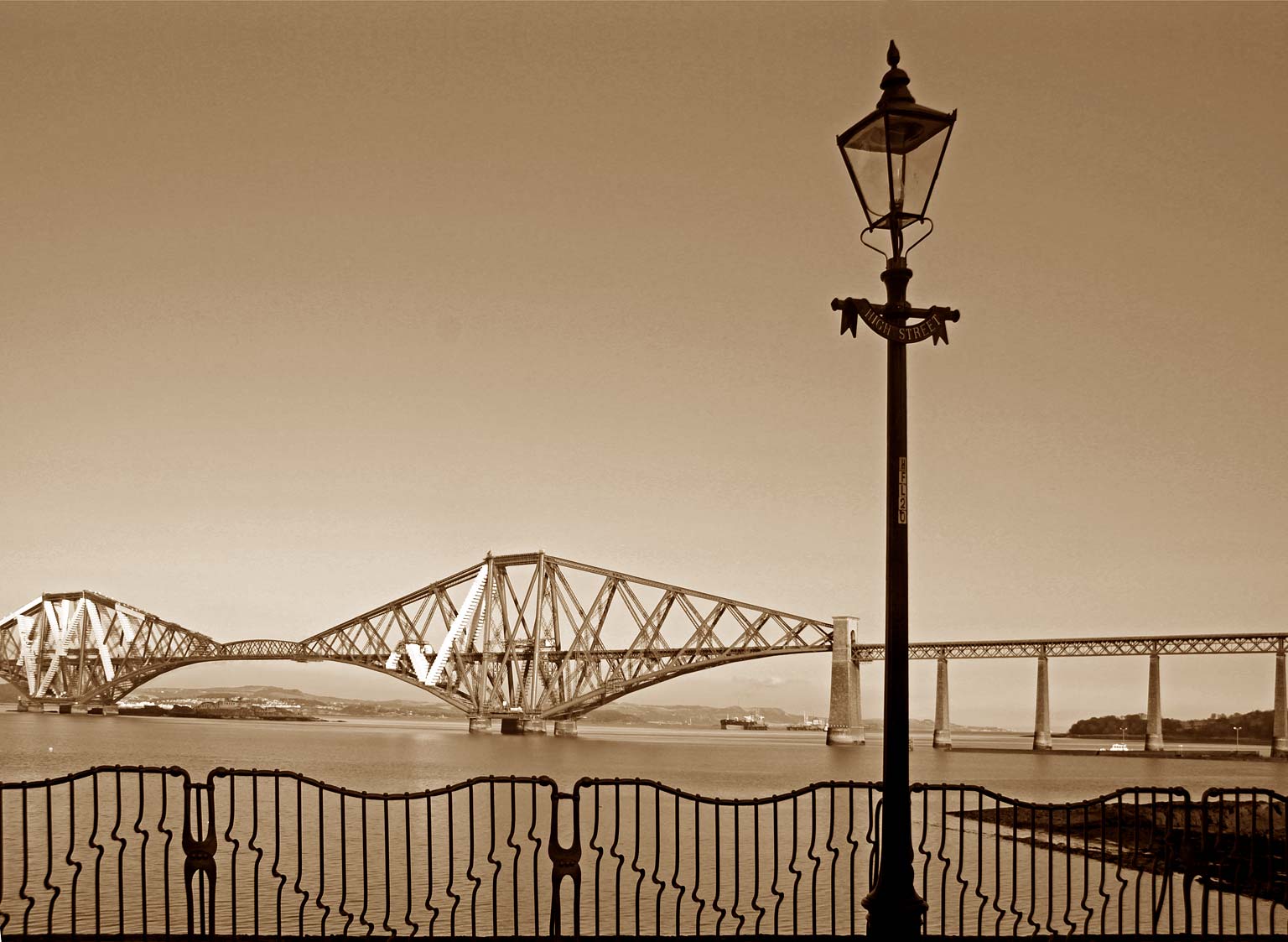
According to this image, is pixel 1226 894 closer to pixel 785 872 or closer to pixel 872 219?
pixel 785 872

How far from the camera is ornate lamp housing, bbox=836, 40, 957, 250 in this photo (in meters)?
8.23

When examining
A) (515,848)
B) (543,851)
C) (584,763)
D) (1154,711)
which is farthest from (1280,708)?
(515,848)

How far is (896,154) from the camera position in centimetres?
839

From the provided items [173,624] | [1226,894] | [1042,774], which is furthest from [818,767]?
[173,624]

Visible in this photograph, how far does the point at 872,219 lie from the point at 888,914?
4348 mm

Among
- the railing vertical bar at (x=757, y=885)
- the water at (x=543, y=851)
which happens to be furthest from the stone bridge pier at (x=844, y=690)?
the railing vertical bar at (x=757, y=885)

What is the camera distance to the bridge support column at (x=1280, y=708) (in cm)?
11219

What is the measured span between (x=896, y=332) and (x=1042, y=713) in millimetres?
128542

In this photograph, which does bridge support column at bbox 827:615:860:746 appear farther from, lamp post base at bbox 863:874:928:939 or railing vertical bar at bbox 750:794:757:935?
lamp post base at bbox 863:874:928:939

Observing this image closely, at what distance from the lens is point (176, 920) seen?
2328cm

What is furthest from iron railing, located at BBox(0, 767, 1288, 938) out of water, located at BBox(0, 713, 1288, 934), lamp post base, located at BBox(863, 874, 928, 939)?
lamp post base, located at BBox(863, 874, 928, 939)

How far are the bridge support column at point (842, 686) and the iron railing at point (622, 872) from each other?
80.5m

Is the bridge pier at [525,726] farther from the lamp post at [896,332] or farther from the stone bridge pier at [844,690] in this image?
the lamp post at [896,332]

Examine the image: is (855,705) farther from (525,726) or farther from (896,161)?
(896,161)
